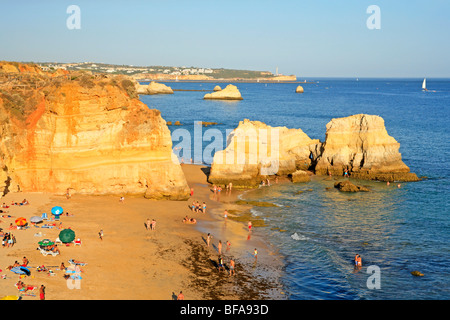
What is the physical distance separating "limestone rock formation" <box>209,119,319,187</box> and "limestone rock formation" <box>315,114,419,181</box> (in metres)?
4.40

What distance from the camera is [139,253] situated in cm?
2772

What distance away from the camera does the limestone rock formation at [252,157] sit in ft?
154

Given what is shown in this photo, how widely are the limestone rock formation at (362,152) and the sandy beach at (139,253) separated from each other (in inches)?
706

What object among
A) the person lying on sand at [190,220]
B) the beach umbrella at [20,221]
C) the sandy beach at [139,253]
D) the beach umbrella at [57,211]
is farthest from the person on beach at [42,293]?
the person lying on sand at [190,220]

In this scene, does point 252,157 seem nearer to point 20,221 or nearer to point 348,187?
point 348,187

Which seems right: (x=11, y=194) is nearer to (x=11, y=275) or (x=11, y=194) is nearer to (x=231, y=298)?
(x=11, y=275)

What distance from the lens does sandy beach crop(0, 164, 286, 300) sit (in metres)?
22.8

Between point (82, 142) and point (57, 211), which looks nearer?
point (57, 211)

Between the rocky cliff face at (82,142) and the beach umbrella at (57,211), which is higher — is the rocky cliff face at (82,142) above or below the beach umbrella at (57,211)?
above

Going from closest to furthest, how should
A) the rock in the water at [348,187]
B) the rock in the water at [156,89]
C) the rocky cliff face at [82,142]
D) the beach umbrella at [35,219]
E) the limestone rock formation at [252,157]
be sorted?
the beach umbrella at [35,219] → the rocky cliff face at [82,142] → the rock in the water at [348,187] → the limestone rock formation at [252,157] → the rock in the water at [156,89]

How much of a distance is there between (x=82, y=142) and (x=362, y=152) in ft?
100

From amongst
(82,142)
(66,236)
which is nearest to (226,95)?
(82,142)

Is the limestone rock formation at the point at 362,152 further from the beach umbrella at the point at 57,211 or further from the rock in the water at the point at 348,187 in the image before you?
the beach umbrella at the point at 57,211

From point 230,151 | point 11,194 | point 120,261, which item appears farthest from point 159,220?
point 230,151
